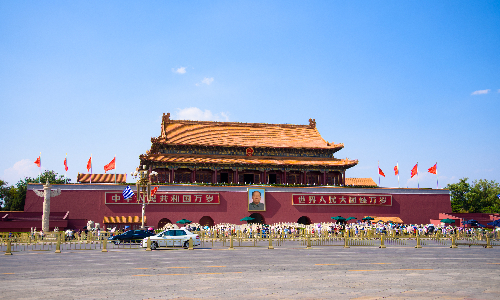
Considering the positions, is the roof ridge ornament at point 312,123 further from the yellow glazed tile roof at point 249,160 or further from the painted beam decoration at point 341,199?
the painted beam decoration at point 341,199

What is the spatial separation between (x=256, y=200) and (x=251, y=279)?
35244mm

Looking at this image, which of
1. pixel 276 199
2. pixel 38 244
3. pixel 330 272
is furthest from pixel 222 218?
pixel 330 272

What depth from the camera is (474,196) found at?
7644 centimetres

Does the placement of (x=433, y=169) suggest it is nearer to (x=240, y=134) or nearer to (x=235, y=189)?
(x=235, y=189)

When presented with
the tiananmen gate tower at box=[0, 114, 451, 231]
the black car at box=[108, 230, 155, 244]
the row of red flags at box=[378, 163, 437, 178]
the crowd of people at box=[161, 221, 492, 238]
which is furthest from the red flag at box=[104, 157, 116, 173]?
the row of red flags at box=[378, 163, 437, 178]

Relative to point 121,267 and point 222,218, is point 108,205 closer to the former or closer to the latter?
point 222,218

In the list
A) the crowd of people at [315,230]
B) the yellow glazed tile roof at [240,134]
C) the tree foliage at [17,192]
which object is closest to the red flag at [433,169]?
the crowd of people at [315,230]

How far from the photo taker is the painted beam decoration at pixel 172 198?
149 feet

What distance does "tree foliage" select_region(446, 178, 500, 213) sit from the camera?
75.1m

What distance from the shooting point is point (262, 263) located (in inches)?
714

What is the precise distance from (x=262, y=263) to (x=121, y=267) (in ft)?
19.2

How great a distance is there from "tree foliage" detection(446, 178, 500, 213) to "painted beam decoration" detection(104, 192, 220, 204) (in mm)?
51257

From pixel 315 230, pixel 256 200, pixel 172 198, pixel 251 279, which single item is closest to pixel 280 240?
pixel 315 230

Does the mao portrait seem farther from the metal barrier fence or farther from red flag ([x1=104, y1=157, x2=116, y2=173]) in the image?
red flag ([x1=104, y1=157, x2=116, y2=173])
